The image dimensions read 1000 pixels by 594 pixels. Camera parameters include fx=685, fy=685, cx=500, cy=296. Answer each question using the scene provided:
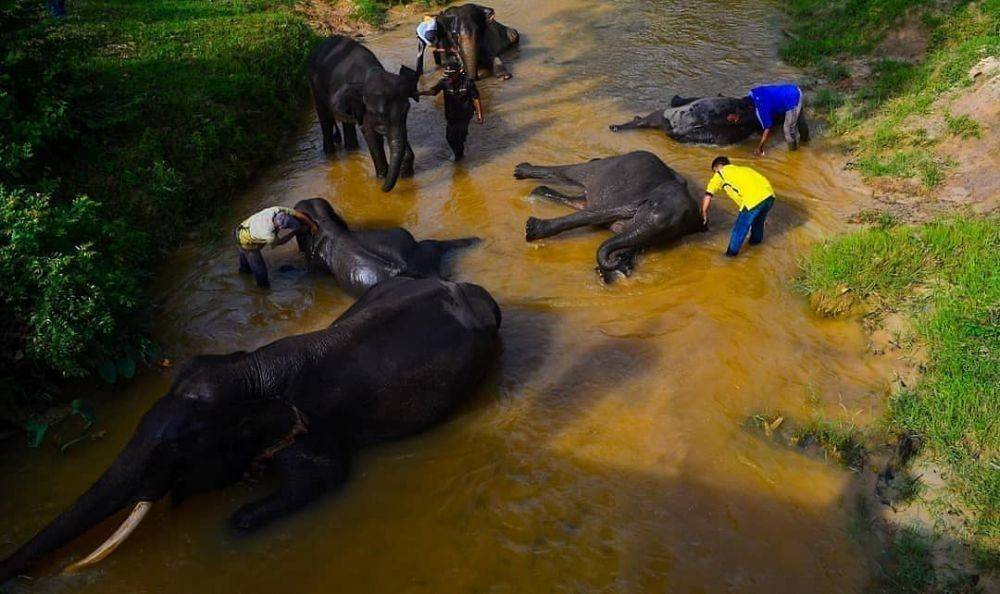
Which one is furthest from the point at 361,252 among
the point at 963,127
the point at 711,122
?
the point at 963,127

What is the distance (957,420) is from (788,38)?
11.8 m

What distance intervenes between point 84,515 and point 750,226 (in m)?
7.15

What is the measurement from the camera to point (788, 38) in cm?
1493

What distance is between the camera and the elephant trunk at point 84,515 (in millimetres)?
4621

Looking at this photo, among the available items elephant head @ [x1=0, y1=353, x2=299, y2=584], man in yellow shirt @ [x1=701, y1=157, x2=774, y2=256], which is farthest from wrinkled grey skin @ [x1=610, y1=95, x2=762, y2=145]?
elephant head @ [x1=0, y1=353, x2=299, y2=584]

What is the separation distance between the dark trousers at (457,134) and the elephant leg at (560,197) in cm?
160

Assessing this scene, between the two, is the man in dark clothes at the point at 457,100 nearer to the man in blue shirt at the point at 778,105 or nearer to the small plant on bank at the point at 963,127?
the man in blue shirt at the point at 778,105

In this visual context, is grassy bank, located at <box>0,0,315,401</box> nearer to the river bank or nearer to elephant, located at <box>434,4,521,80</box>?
elephant, located at <box>434,4,521,80</box>

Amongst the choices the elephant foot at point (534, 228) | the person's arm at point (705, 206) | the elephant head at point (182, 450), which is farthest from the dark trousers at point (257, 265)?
the person's arm at point (705, 206)

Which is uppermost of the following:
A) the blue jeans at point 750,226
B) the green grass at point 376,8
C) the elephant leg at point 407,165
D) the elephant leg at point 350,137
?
the green grass at point 376,8

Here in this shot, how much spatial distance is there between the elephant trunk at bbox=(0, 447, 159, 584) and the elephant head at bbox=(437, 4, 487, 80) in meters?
10.7

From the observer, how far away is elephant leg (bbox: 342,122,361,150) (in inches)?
436

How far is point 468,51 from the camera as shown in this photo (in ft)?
45.0

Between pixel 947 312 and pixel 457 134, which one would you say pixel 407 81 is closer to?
pixel 457 134
